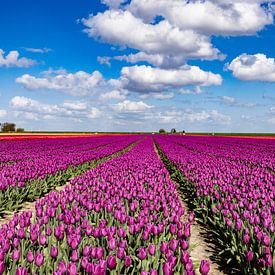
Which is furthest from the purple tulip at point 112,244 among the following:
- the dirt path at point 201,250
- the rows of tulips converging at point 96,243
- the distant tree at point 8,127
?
the distant tree at point 8,127

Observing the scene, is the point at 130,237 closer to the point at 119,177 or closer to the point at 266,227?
the point at 266,227

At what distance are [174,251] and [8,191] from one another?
581 cm

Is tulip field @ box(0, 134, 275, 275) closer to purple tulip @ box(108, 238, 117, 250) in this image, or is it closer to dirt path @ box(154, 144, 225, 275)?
purple tulip @ box(108, 238, 117, 250)

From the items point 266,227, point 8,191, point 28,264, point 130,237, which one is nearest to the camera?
point 28,264

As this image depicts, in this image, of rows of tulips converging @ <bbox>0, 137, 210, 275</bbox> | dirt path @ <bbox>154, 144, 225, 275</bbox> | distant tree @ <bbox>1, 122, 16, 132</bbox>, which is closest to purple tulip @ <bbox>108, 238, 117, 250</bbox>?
rows of tulips converging @ <bbox>0, 137, 210, 275</bbox>

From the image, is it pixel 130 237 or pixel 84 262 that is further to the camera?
pixel 130 237

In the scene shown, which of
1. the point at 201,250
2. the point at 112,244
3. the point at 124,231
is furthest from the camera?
the point at 201,250

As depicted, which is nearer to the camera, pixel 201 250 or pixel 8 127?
pixel 201 250

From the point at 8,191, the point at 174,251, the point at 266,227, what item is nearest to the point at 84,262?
the point at 174,251

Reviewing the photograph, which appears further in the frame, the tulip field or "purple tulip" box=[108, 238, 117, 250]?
"purple tulip" box=[108, 238, 117, 250]

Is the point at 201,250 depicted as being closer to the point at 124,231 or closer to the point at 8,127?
the point at 124,231

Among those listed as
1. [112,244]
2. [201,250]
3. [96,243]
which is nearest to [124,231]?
[96,243]

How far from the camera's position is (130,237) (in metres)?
4.63

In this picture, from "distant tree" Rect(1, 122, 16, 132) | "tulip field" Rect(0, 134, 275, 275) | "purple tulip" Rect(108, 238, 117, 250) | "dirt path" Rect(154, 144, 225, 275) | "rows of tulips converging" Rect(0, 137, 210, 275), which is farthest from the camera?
"distant tree" Rect(1, 122, 16, 132)
